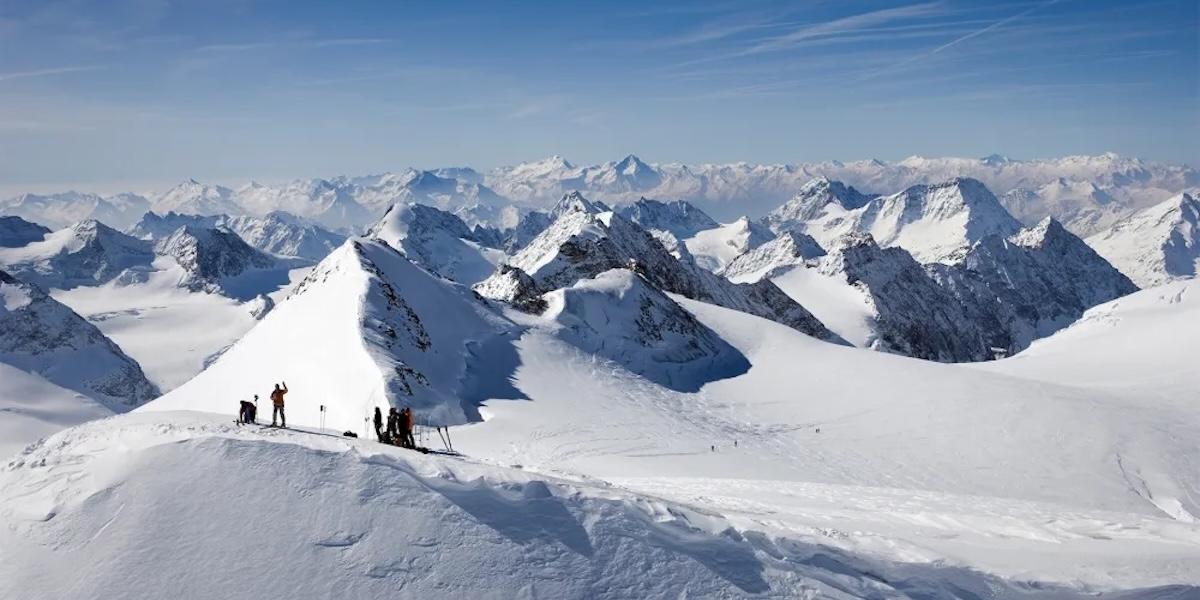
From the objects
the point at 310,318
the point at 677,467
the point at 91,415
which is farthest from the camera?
the point at 91,415

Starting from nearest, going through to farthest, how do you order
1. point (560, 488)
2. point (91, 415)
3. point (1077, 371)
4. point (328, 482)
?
1. point (328, 482)
2. point (560, 488)
3. point (1077, 371)
4. point (91, 415)

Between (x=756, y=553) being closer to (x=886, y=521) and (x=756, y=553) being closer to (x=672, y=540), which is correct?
(x=672, y=540)

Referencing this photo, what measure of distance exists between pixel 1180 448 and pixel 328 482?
4778 cm

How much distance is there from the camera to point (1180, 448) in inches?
1699

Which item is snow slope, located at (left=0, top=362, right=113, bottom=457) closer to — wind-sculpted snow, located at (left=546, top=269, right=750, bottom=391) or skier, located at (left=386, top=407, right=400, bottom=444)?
wind-sculpted snow, located at (left=546, top=269, right=750, bottom=391)

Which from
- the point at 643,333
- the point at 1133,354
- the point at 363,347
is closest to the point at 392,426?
the point at 363,347

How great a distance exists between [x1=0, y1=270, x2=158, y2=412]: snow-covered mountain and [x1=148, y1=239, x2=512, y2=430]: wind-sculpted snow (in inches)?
4139

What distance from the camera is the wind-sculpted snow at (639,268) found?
92.6 m

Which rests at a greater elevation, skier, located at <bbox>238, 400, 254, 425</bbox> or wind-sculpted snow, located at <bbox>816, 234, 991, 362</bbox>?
skier, located at <bbox>238, 400, 254, 425</bbox>

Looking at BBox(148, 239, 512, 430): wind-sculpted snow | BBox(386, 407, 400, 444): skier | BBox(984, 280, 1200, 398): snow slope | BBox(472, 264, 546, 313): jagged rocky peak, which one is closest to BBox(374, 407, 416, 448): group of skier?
BBox(386, 407, 400, 444): skier

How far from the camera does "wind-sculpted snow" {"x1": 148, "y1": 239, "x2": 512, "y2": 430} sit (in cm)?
3875

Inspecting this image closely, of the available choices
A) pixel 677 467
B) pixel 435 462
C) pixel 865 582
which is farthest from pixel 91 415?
pixel 865 582

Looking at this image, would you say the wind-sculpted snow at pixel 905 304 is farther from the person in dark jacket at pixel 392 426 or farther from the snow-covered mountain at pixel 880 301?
the person in dark jacket at pixel 392 426

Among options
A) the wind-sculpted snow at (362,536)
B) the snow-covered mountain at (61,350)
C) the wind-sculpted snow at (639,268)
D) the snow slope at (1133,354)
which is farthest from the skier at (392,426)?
the snow-covered mountain at (61,350)
